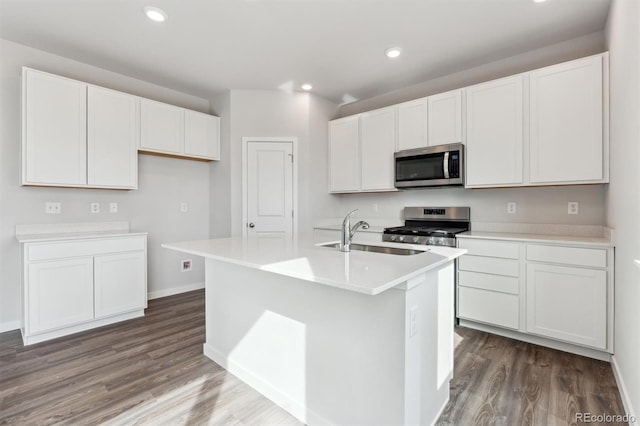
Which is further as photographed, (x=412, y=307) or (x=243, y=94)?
(x=243, y=94)

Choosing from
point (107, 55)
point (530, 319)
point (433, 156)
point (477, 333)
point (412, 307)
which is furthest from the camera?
point (433, 156)

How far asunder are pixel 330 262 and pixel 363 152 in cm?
272

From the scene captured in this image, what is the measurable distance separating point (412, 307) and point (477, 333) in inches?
75.9

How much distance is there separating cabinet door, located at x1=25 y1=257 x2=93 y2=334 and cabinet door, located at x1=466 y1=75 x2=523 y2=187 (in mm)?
3755

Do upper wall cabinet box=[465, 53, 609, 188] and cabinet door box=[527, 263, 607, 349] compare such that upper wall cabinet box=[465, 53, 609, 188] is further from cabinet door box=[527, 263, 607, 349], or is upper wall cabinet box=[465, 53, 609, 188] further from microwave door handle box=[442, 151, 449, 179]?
cabinet door box=[527, 263, 607, 349]

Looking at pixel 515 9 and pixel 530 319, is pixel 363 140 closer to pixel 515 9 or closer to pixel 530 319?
pixel 515 9

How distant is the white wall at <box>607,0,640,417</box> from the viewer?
153 cm

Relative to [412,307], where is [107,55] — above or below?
above

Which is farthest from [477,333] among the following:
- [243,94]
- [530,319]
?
[243,94]

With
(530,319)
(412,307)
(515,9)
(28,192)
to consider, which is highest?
(515,9)

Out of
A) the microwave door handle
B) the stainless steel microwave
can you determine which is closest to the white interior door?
the stainless steel microwave

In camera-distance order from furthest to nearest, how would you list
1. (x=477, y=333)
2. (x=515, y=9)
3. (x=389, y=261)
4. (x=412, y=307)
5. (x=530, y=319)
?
(x=477, y=333)
(x=530, y=319)
(x=515, y=9)
(x=389, y=261)
(x=412, y=307)

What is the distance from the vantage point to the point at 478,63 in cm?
324

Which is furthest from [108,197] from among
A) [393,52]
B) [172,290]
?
[393,52]
